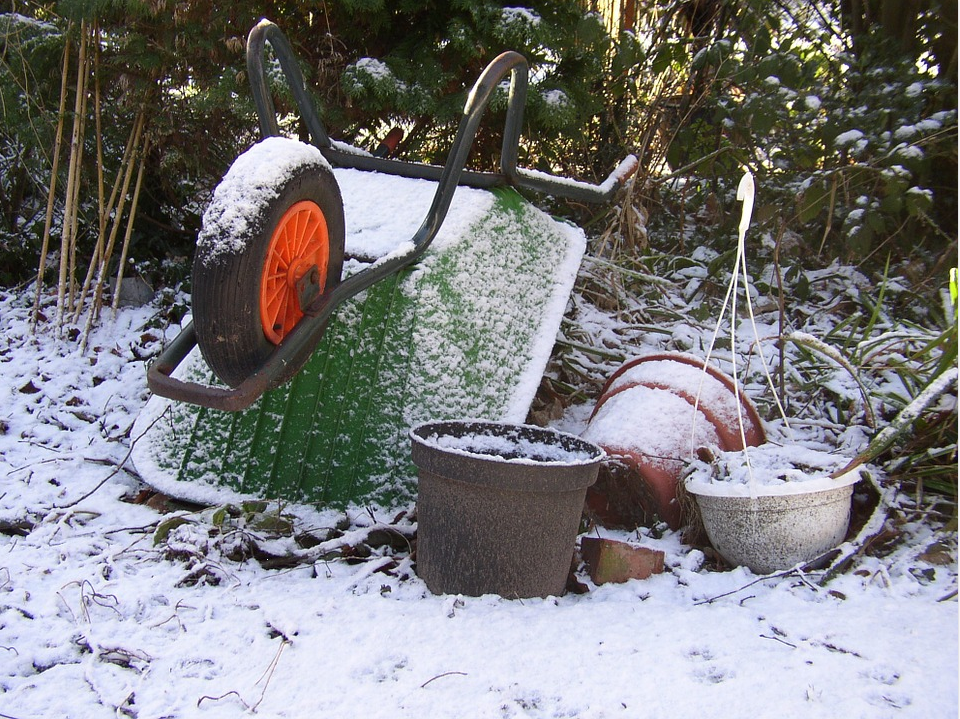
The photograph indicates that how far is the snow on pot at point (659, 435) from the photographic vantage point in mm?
1713

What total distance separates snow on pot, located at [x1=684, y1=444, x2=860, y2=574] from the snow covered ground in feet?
0.18

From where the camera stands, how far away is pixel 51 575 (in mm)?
1289

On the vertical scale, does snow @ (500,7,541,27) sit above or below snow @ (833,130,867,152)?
above

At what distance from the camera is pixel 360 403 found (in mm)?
1614

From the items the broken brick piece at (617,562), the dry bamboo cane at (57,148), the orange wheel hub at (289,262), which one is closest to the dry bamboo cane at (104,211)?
the dry bamboo cane at (57,148)

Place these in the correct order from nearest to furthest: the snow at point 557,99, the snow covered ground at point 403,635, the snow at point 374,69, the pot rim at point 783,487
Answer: the snow covered ground at point 403,635 → the pot rim at point 783,487 → the snow at point 374,69 → the snow at point 557,99

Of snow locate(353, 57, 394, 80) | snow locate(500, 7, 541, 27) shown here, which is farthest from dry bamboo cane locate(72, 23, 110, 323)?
snow locate(500, 7, 541, 27)

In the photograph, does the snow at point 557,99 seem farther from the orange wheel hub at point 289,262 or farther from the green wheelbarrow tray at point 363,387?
the orange wheel hub at point 289,262

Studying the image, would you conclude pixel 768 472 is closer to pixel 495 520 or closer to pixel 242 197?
pixel 495 520

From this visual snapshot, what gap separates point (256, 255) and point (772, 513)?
1.06 meters

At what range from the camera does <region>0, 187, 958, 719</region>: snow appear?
1.03 m

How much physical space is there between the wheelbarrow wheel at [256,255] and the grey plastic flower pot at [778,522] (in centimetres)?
89

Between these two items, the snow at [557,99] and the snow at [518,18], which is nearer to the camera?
the snow at [518,18]

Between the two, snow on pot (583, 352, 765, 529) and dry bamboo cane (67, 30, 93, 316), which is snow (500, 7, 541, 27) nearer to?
snow on pot (583, 352, 765, 529)
